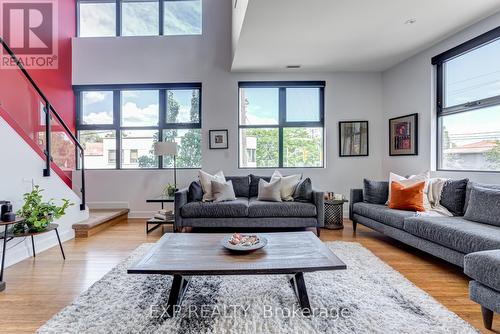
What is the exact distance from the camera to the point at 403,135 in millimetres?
4465

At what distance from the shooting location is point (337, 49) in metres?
3.87

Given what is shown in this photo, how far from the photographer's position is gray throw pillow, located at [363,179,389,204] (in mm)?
3789

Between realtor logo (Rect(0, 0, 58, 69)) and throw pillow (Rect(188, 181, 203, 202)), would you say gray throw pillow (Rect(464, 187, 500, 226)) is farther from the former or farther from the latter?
realtor logo (Rect(0, 0, 58, 69))

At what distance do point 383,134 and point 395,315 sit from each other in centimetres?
386

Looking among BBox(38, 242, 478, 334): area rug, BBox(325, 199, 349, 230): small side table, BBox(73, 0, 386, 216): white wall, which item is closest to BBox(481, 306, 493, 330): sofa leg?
BBox(38, 242, 478, 334): area rug

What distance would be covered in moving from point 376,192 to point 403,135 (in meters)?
1.36

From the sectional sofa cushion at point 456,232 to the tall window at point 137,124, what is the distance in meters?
3.68

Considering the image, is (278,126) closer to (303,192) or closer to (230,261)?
(303,192)

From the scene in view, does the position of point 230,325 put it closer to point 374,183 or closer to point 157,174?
point 374,183

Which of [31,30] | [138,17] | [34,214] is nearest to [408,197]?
[34,214]

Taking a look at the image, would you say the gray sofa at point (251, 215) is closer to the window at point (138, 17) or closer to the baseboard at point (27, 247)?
the baseboard at point (27, 247)

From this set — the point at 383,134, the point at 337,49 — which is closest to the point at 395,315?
the point at 337,49

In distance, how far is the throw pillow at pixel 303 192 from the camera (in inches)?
150

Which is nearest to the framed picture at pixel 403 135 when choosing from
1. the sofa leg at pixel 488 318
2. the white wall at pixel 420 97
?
the white wall at pixel 420 97
